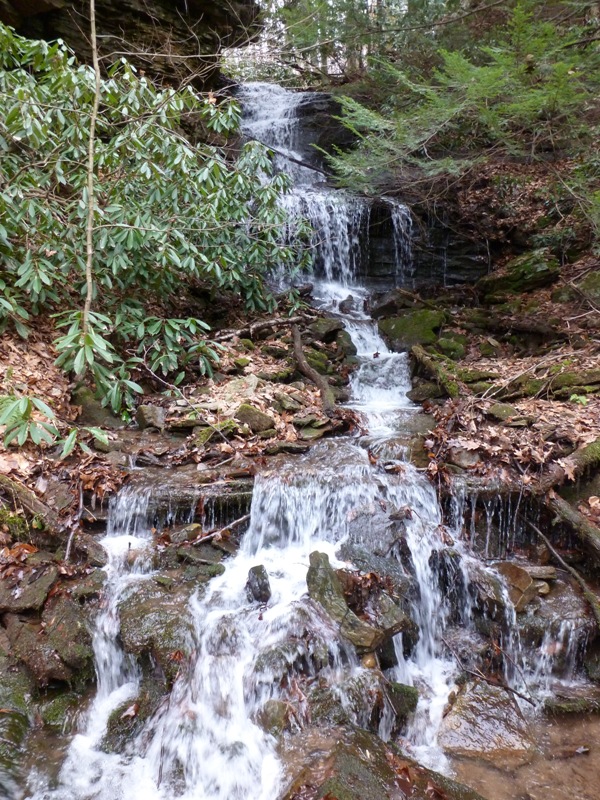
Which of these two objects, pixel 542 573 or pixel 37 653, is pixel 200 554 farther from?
pixel 542 573

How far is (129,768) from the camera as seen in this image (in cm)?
294

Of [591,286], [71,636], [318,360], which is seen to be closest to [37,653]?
[71,636]

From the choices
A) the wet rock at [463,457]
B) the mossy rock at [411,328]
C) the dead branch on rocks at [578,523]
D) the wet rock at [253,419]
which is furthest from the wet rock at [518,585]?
the mossy rock at [411,328]

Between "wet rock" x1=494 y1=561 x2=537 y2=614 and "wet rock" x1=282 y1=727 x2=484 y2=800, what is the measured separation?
1.62m

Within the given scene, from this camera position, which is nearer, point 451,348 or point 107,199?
point 107,199

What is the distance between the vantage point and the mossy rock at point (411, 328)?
28.1ft

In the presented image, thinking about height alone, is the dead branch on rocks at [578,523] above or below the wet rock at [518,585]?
above

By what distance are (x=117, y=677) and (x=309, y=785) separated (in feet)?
5.52

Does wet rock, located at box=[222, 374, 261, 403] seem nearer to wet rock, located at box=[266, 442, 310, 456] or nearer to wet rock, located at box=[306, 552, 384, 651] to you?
wet rock, located at box=[266, 442, 310, 456]

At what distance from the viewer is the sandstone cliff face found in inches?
326

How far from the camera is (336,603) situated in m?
3.55

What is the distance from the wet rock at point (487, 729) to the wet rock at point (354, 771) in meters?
0.50

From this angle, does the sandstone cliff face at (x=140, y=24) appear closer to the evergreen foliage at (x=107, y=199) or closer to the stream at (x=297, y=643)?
the evergreen foliage at (x=107, y=199)

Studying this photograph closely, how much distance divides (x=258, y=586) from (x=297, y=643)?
592mm
